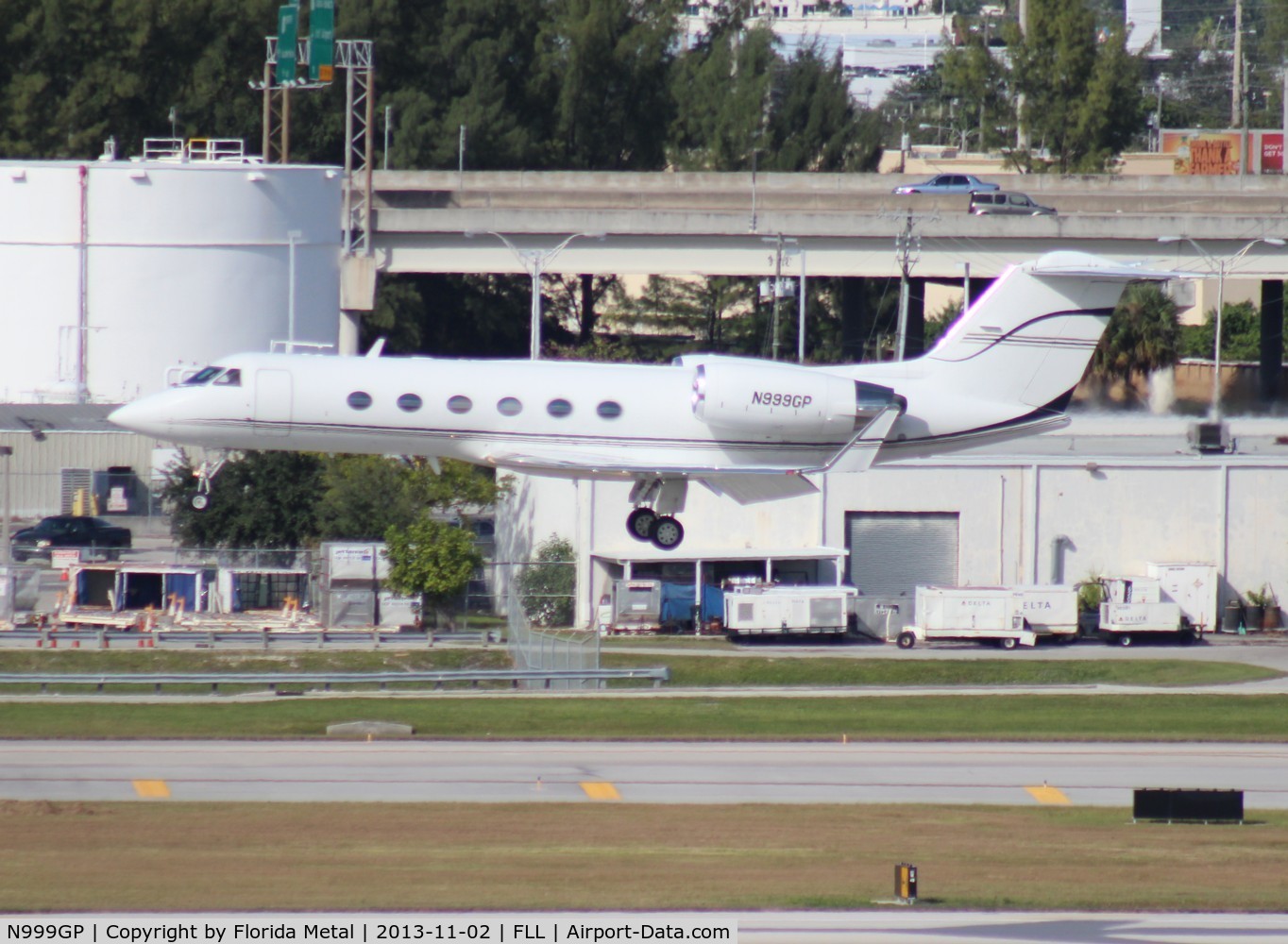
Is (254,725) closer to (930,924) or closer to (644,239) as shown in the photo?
(930,924)

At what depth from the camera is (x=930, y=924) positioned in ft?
78.5

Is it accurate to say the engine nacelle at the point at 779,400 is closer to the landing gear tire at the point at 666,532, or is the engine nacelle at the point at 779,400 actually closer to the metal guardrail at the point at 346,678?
the landing gear tire at the point at 666,532

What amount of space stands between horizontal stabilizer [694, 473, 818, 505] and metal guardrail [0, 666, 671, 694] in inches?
513

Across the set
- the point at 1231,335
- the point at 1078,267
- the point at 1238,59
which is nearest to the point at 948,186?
the point at 1231,335

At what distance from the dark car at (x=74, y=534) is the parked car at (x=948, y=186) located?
130ft

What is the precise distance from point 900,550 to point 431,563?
15306 millimetres

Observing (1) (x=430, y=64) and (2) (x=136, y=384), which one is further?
(1) (x=430, y=64)

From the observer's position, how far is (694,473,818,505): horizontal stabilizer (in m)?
31.7

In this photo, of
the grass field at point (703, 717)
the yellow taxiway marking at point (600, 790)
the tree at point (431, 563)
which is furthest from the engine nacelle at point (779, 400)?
the tree at point (431, 563)

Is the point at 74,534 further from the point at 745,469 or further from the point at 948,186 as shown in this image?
the point at 948,186

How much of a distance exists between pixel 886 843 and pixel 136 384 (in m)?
47.3

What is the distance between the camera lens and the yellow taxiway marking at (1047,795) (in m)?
33.3

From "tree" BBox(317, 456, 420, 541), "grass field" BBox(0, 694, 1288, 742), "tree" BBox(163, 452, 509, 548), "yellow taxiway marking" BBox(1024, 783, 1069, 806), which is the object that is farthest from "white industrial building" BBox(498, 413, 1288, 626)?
"yellow taxiway marking" BBox(1024, 783, 1069, 806)

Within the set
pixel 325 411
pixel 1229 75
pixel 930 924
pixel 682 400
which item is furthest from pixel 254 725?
pixel 1229 75
